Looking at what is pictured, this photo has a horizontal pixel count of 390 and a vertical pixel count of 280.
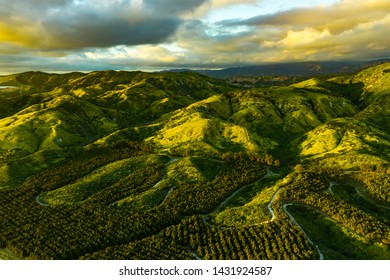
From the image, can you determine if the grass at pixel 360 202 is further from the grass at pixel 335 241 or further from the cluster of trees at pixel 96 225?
the cluster of trees at pixel 96 225

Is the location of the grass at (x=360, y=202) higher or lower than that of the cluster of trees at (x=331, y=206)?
lower

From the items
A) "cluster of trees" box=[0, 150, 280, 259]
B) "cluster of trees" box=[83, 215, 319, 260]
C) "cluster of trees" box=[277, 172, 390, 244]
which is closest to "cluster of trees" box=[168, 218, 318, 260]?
"cluster of trees" box=[83, 215, 319, 260]

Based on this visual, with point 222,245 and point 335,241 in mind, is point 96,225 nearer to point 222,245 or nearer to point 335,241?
point 222,245

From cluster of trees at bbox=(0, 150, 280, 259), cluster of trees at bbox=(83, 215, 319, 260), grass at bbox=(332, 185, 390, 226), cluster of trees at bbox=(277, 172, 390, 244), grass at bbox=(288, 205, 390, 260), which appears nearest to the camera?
cluster of trees at bbox=(83, 215, 319, 260)

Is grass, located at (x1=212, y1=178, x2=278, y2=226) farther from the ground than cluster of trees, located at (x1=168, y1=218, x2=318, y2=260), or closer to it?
closer to it

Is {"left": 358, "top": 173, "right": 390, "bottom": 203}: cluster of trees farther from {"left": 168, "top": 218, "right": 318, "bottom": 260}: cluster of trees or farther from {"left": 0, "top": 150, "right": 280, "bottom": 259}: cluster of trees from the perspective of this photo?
{"left": 0, "top": 150, "right": 280, "bottom": 259}: cluster of trees

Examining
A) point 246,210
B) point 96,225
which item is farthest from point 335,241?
point 96,225

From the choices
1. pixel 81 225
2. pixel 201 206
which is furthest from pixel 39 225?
pixel 201 206

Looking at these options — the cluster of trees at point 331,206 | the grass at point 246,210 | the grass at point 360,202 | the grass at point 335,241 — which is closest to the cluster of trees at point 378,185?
the grass at point 360,202
